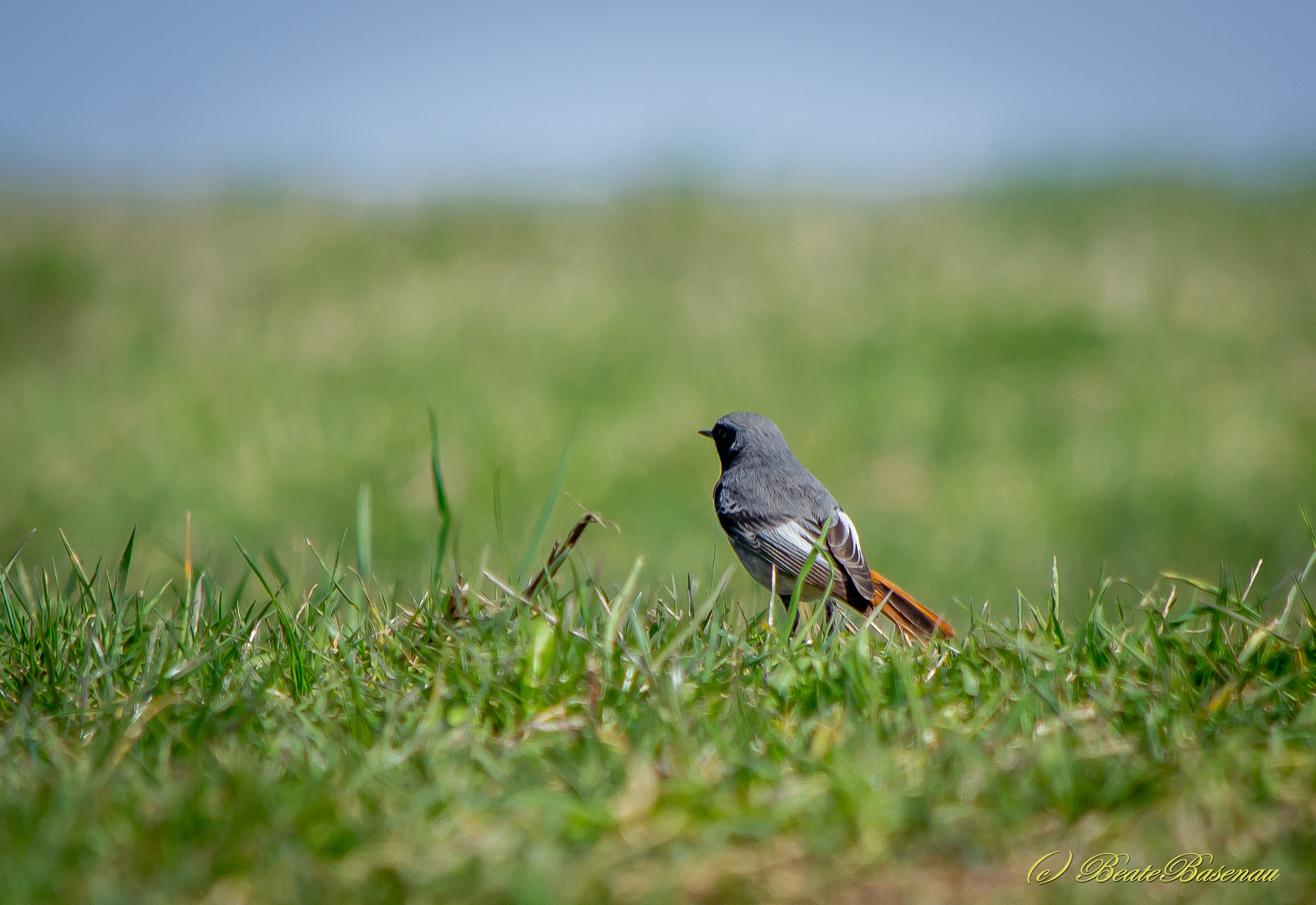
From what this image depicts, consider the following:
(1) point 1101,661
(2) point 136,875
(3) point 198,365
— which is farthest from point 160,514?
(1) point 1101,661

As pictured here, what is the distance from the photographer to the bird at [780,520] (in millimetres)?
3338

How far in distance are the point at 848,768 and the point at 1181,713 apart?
85 centimetres

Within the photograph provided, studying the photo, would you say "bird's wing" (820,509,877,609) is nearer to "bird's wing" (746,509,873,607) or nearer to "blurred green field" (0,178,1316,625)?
"bird's wing" (746,509,873,607)

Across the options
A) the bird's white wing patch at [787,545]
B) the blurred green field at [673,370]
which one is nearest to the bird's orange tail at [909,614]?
the bird's white wing patch at [787,545]

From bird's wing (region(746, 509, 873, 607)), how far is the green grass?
1.70ft

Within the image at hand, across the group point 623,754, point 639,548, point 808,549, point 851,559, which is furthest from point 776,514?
point 639,548

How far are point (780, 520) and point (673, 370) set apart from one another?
6.90 meters

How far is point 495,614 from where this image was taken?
8.34ft

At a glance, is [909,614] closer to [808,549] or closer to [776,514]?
[808,549]

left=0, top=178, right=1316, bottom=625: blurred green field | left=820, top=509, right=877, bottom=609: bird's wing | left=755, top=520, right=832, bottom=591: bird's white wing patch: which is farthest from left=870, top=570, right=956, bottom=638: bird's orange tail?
left=0, top=178, right=1316, bottom=625: blurred green field

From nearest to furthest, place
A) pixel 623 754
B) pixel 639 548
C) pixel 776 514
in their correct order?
pixel 623 754 < pixel 776 514 < pixel 639 548

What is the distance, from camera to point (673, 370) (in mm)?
10258

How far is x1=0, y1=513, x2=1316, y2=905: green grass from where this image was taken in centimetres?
166

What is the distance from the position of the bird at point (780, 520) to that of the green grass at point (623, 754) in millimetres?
558
